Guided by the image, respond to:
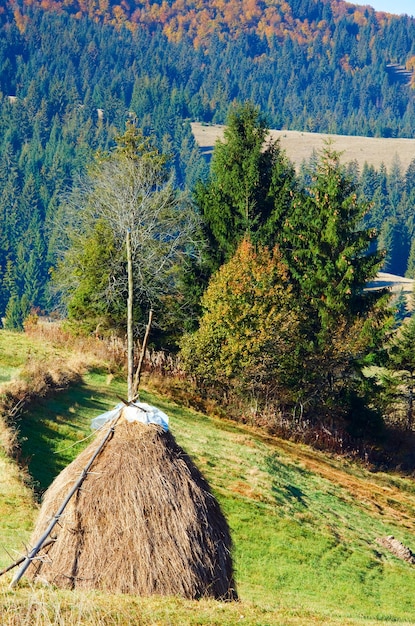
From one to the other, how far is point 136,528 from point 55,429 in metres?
11.9

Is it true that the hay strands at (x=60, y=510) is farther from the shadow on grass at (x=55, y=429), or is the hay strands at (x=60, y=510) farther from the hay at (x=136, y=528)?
the shadow on grass at (x=55, y=429)

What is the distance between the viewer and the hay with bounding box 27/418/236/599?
13.8m

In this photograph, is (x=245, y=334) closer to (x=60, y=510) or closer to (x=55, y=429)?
(x=55, y=429)

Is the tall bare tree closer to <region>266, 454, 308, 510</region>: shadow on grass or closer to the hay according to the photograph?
<region>266, 454, 308, 510</region>: shadow on grass

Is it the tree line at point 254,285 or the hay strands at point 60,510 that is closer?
the hay strands at point 60,510

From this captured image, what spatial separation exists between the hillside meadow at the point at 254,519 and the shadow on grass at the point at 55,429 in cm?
5

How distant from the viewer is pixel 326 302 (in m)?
45.1

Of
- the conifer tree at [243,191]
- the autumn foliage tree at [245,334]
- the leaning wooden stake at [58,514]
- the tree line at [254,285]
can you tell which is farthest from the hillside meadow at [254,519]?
the conifer tree at [243,191]

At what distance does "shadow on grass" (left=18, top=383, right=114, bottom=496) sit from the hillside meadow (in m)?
0.05

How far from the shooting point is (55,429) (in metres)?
25.5

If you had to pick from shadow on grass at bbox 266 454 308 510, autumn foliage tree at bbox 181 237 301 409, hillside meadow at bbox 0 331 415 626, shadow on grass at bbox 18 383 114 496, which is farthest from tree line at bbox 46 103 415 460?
shadow on grass at bbox 18 383 114 496

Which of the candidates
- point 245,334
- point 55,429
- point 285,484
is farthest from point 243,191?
point 55,429

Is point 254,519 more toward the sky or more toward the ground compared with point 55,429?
more toward the ground

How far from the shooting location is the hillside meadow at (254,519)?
1281 centimetres
